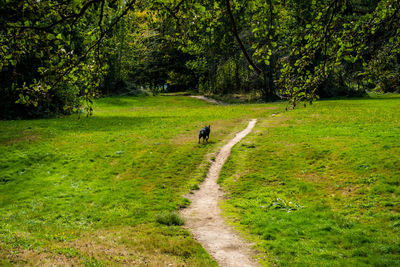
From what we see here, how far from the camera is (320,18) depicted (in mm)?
9797

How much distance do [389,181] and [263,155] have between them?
9.08 metres

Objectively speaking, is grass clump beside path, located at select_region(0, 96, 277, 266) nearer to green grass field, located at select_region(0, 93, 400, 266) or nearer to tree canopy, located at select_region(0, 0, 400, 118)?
green grass field, located at select_region(0, 93, 400, 266)

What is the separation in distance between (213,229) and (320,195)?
6.50 metres

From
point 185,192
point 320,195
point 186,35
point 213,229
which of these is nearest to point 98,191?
point 185,192

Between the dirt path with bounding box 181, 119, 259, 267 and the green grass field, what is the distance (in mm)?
522

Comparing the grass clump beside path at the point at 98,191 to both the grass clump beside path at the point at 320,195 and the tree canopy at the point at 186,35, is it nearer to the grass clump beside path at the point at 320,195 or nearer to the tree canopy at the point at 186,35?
the grass clump beside path at the point at 320,195

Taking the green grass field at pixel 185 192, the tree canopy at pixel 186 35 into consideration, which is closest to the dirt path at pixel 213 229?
the green grass field at pixel 185 192

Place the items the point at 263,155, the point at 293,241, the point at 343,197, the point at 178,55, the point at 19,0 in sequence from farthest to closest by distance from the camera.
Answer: the point at 178,55 → the point at 263,155 → the point at 343,197 → the point at 293,241 → the point at 19,0

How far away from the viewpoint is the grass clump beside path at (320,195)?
1092 centimetres

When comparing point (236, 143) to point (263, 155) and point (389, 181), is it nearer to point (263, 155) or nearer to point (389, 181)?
point (263, 155)

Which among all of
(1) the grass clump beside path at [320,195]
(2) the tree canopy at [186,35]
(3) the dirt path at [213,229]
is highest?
(2) the tree canopy at [186,35]

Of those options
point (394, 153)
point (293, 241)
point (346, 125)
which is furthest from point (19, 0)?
point (346, 125)

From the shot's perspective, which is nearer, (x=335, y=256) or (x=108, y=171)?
(x=335, y=256)

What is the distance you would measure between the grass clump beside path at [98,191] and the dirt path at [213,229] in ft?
1.88
